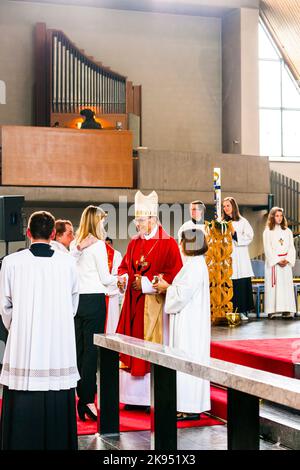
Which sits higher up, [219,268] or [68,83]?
[68,83]

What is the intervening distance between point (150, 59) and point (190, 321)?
12026mm

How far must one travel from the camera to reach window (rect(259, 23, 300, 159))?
17.7 m

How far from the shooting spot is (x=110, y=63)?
16.9m

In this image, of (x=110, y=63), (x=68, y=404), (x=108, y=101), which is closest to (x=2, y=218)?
(x=68, y=404)

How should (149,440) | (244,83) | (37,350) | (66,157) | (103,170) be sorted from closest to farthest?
1. (37,350)
2. (149,440)
3. (66,157)
4. (103,170)
5. (244,83)

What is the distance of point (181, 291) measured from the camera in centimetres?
600

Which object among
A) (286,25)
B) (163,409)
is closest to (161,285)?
(163,409)

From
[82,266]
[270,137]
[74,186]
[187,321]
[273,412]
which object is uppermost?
[270,137]

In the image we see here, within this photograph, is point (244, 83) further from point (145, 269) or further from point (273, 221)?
point (145, 269)

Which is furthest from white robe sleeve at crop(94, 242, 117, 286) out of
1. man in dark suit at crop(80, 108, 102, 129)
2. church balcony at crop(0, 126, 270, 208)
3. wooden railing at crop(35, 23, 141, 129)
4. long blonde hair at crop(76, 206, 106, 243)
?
wooden railing at crop(35, 23, 141, 129)

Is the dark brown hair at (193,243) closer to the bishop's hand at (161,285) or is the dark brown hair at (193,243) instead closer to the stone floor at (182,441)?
Result: the bishop's hand at (161,285)

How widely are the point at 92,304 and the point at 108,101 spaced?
10507 mm

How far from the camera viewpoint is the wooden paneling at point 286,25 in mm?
16219

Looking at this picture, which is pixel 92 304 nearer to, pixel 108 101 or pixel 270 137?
pixel 108 101
